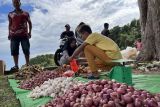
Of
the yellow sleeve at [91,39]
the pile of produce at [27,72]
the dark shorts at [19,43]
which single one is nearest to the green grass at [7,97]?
the pile of produce at [27,72]

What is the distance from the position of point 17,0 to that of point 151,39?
4.57 meters

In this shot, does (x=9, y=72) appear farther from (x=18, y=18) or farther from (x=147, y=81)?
(x=147, y=81)

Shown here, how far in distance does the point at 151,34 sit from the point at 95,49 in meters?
6.52

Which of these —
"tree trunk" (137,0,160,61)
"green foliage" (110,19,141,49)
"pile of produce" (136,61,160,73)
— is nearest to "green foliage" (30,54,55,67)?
"green foliage" (110,19,141,49)

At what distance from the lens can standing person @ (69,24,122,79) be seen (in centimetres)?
877

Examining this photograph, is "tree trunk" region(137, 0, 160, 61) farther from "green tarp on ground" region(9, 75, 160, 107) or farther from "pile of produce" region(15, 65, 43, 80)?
"green tarp on ground" region(9, 75, 160, 107)

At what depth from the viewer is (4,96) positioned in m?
8.23

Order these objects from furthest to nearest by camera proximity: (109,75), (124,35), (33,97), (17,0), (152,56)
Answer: (124,35)
(152,56)
(17,0)
(109,75)
(33,97)

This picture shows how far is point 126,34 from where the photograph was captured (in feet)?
98.1

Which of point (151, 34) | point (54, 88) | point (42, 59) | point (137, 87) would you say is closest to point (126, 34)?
point (42, 59)

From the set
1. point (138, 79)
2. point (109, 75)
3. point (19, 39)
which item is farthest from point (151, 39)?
point (109, 75)

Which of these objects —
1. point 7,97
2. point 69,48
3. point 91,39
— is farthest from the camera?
A: point 69,48

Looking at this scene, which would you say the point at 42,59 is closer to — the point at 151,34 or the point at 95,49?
the point at 151,34

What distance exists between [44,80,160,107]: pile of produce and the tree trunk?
1009 cm
